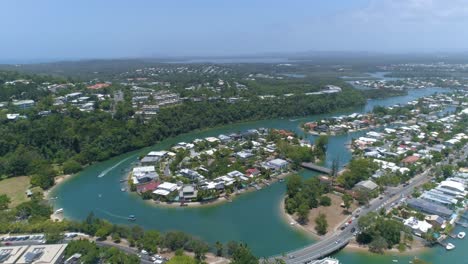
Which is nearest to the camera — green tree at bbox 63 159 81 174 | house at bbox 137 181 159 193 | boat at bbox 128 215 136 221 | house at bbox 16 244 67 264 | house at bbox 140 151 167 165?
house at bbox 16 244 67 264

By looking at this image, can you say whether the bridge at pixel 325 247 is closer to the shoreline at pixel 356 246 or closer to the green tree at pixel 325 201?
the shoreline at pixel 356 246

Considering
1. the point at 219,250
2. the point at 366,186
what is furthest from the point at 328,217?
the point at 219,250

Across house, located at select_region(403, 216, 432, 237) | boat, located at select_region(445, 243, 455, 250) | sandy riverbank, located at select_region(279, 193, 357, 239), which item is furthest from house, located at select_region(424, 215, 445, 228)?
sandy riverbank, located at select_region(279, 193, 357, 239)

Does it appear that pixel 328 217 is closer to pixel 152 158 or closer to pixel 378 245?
pixel 378 245

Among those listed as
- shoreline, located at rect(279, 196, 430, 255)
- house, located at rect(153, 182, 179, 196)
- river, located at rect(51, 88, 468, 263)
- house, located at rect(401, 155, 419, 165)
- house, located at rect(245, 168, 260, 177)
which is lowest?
river, located at rect(51, 88, 468, 263)

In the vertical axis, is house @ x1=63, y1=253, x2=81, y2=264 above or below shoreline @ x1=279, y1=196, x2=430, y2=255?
above

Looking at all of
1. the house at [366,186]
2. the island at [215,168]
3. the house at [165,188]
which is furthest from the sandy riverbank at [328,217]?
the house at [165,188]

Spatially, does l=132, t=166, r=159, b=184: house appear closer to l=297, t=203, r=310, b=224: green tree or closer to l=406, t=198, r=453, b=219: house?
l=297, t=203, r=310, b=224: green tree
